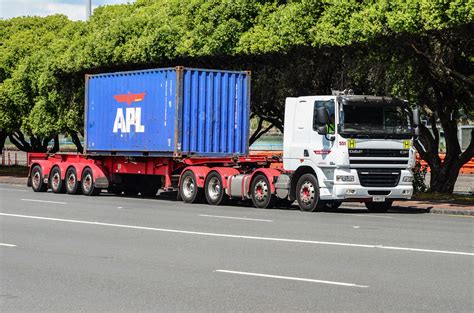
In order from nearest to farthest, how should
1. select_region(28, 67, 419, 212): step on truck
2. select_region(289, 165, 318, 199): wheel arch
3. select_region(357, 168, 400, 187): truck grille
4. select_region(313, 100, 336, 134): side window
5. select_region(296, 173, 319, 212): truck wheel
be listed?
select_region(313, 100, 336, 134): side window, select_region(28, 67, 419, 212): step on truck, select_region(357, 168, 400, 187): truck grille, select_region(296, 173, 319, 212): truck wheel, select_region(289, 165, 318, 199): wheel arch

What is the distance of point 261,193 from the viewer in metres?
25.5

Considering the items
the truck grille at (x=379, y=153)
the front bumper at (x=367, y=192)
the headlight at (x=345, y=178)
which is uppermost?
the truck grille at (x=379, y=153)

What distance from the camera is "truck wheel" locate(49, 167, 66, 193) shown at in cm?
3244

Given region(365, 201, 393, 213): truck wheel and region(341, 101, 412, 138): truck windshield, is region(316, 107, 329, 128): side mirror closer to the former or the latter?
region(341, 101, 412, 138): truck windshield

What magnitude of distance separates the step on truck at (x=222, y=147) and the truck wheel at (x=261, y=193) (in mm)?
31

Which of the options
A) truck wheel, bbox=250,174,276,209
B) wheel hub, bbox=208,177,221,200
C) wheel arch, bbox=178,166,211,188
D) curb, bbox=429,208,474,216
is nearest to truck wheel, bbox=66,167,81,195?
wheel arch, bbox=178,166,211,188

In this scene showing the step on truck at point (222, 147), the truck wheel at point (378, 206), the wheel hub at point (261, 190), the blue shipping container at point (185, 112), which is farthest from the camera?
the blue shipping container at point (185, 112)

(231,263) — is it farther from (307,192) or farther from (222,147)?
(222,147)

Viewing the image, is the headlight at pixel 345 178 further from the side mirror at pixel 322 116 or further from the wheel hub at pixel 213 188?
the wheel hub at pixel 213 188

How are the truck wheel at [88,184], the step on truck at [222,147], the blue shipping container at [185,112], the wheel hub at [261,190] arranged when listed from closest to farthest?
the step on truck at [222,147] < the wheel hub at [261,190] < the blue shipping container at [185,112] < the truck wheel at [88,184]

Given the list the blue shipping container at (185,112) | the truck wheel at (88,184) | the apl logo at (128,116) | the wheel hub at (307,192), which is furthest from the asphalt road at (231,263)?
the truck wheel at (88,184)

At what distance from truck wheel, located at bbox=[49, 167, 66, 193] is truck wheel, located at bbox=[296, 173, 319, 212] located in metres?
11.1

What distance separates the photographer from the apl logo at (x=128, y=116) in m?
29.0

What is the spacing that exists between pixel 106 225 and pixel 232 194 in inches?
310
